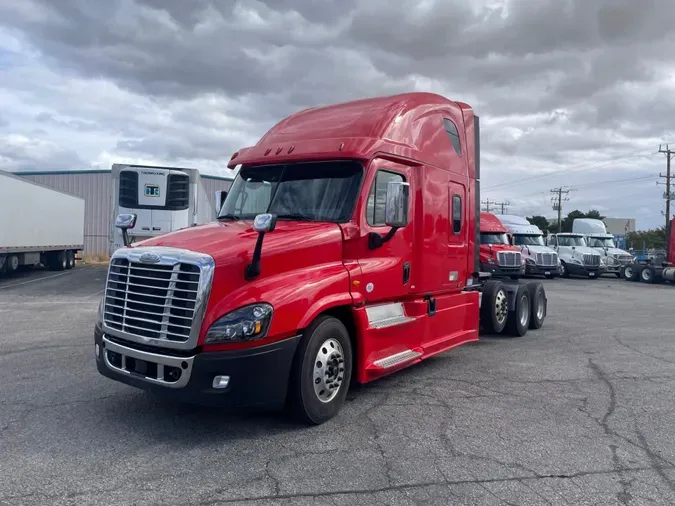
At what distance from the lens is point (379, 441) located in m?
5.21

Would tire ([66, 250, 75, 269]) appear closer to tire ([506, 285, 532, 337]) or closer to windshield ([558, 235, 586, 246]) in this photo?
tire ([506, 285, 532, 337])

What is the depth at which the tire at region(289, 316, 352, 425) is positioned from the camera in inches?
208

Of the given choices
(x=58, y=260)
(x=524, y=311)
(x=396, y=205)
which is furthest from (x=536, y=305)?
(x=58, y=260)

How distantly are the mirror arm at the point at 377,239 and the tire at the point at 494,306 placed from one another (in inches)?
173

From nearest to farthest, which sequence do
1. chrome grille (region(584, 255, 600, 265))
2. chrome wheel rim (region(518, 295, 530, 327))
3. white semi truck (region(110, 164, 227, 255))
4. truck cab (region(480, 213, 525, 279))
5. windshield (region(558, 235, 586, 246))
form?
1. chrome wheel rim (region(518, 295, 530, 327))
2. white semi truck (region(110, 164, 227, 255))
3. truck cab (region(480, 213, 525, 279))
4. chrome grille (region(584, 255, 600, 265))
5. windshield (region(558, 235, 586, 246))

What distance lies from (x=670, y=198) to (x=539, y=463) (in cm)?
6573

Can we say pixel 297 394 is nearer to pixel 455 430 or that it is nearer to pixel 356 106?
pixel 455 430

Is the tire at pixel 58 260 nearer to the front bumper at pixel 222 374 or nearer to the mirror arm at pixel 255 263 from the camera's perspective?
the front bumper at pixel 222 374

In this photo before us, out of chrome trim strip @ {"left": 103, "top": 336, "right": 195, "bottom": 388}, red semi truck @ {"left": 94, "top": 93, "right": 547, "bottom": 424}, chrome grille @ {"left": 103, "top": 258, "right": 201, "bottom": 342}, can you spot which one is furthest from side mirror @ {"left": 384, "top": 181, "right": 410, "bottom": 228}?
chrome trim strip @ {"left": 103, "top": 336, "right": 195, "bottom": 388}

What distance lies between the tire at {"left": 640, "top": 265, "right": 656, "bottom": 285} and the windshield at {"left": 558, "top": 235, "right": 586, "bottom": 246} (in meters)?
3.53

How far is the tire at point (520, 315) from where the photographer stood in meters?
10.6

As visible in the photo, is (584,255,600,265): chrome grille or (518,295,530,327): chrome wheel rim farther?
(584,255,600,265): chrome grille

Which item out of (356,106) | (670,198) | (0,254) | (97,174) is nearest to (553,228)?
(670,198)

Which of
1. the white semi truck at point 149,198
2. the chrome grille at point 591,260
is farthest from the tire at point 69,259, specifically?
the chrome grille at point 591,260
